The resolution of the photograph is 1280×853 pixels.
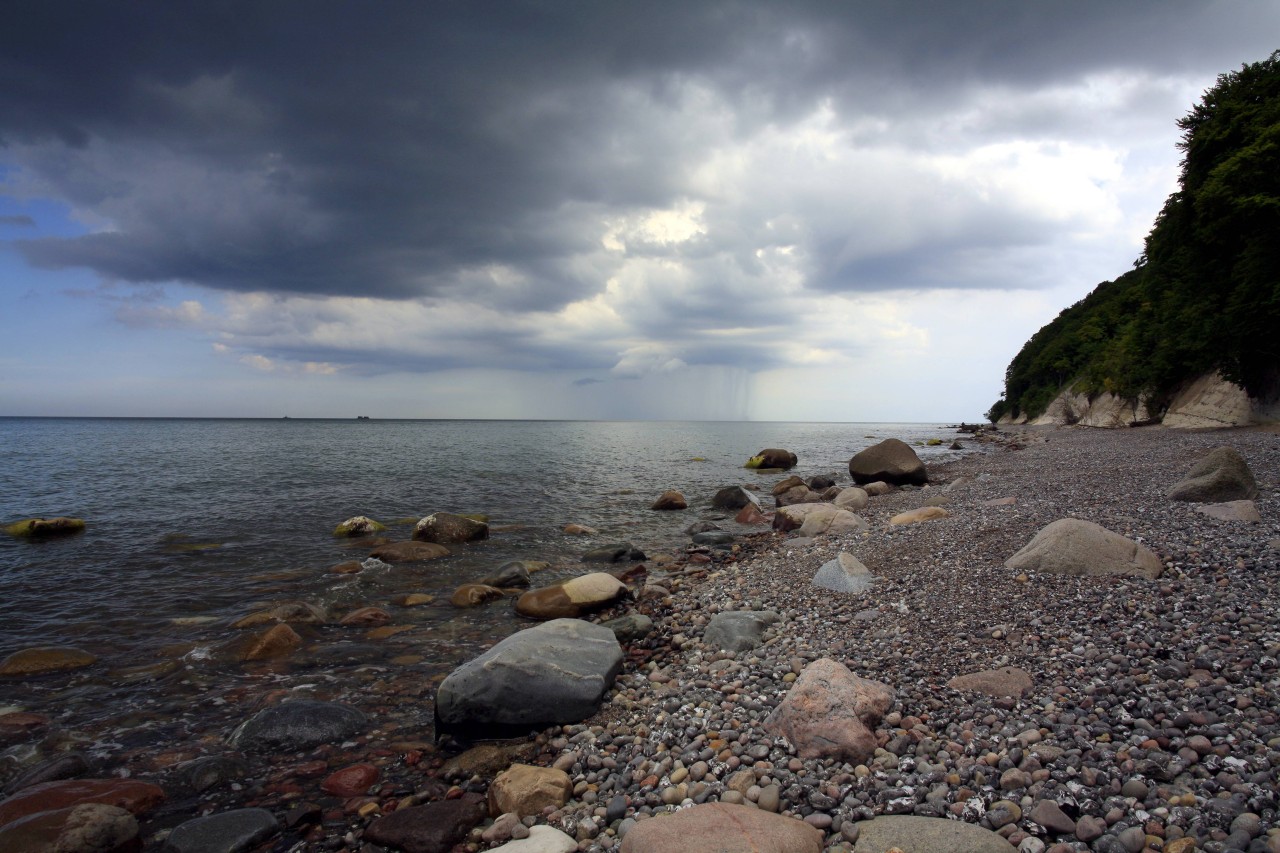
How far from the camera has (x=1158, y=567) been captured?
7.15m

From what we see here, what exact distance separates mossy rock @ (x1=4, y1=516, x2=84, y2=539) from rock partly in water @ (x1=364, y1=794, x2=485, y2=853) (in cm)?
2020

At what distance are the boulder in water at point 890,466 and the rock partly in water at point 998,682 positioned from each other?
22933 millimetres

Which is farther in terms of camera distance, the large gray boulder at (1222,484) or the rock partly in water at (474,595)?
the rock partly in water at (474,595)

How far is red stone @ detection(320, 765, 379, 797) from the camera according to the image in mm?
5750

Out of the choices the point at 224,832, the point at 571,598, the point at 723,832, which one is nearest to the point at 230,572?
the point at 571,598

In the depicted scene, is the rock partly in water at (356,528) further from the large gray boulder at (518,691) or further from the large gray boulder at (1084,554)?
the large gray boulder at (1084,554)

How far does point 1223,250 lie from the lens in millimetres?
31344

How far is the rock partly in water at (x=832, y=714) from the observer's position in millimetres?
4777

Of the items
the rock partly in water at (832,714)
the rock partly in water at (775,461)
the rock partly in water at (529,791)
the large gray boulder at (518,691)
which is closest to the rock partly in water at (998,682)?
the rock partly in water at (832,714)

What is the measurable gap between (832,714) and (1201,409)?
5019cm

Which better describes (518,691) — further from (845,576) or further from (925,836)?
(845,576)

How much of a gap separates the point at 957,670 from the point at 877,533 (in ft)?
23.4

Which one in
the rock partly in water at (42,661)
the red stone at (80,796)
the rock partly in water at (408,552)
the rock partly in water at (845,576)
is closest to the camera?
the red stone at (80,796)

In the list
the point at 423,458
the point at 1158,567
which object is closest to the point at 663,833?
the point at 1158,567
